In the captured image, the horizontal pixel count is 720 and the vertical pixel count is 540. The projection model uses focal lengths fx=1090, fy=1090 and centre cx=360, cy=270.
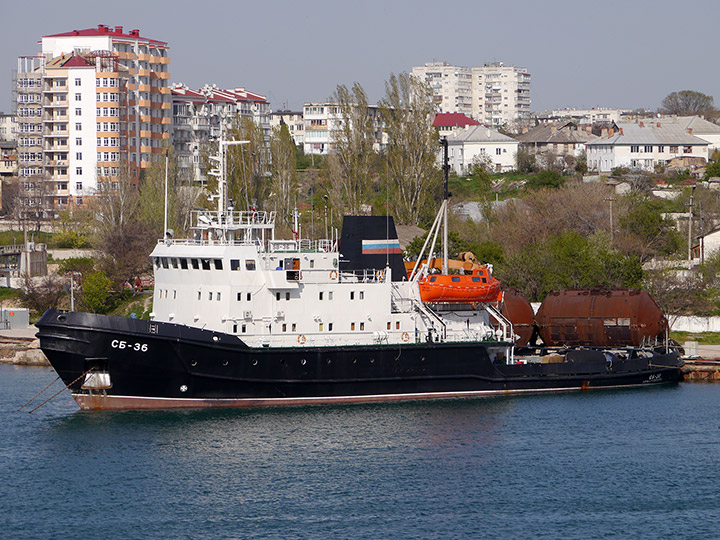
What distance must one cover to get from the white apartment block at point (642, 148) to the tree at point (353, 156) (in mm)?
42754

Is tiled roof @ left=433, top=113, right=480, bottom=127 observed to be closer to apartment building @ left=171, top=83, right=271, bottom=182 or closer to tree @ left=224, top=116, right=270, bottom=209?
apartment building @ left=171, top=83, right=271, bottom=182

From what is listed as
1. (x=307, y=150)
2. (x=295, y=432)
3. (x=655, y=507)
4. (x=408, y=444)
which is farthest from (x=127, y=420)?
(x=307, y=150)

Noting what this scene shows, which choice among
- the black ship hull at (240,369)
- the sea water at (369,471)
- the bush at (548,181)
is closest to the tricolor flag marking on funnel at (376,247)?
the black ship hull at (240,369)

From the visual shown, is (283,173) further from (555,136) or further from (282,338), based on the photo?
(555,136)

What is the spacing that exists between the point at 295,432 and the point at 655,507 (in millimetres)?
10363

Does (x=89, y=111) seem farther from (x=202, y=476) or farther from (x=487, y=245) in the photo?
(x=202, y=476)

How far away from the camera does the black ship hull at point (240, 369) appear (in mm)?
31891

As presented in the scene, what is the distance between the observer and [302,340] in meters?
33.9

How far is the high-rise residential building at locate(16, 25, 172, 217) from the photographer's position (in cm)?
8412

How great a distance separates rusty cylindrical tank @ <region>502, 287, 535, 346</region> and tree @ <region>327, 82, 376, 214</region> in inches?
864

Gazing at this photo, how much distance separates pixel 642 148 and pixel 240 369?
76210 millimetres

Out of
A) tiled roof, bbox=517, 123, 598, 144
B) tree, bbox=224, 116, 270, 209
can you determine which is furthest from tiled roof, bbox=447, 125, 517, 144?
tree, bbox=224, 116, 270, 209

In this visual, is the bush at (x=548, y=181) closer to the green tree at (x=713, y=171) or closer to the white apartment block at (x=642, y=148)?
the green tree at (x=713, y=171)

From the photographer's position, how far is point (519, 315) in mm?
41281
